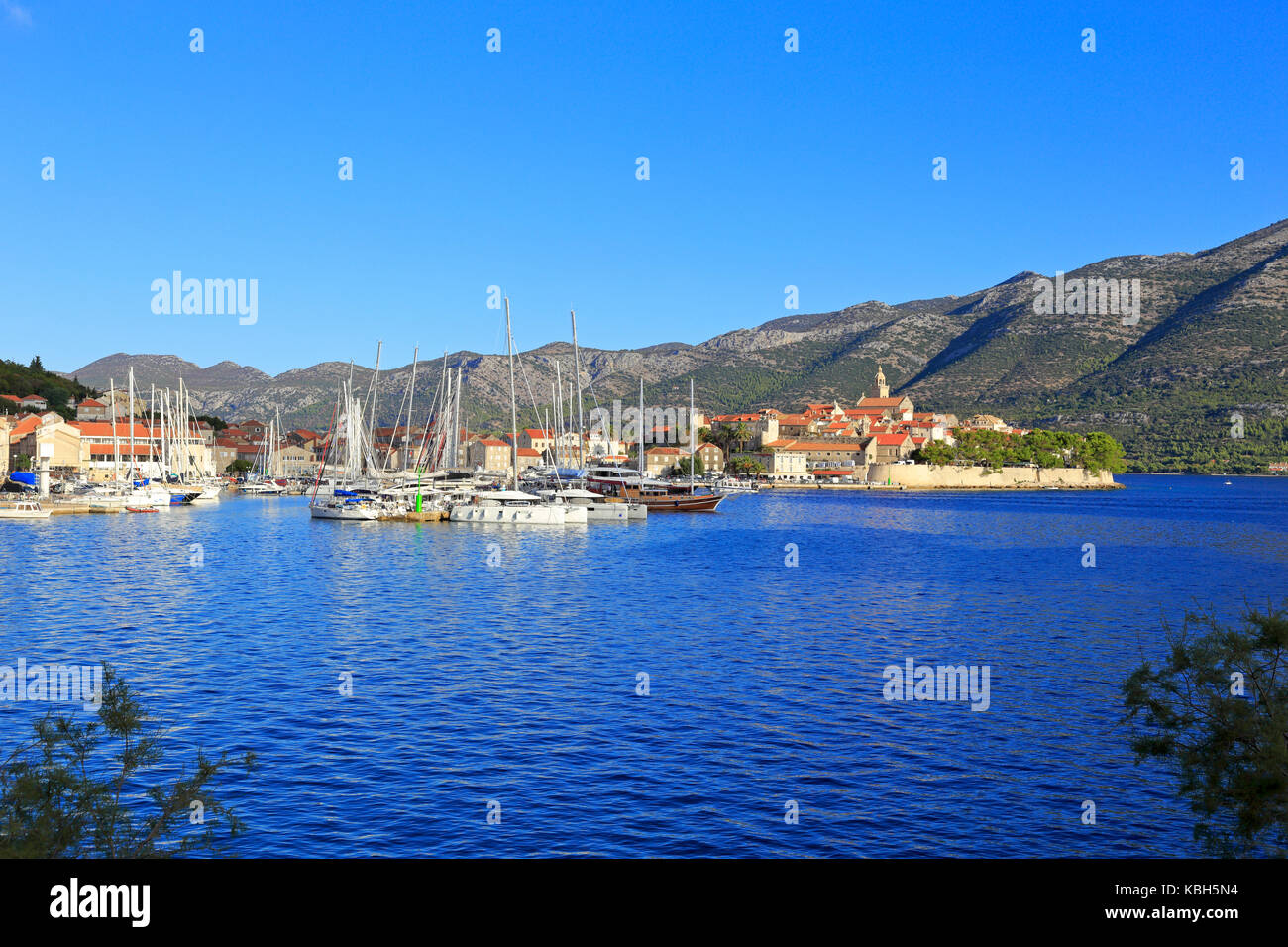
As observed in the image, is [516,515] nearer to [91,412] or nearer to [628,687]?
[628,687]

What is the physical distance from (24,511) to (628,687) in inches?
3021

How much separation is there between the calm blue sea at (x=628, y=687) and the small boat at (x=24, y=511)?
27.9 metres

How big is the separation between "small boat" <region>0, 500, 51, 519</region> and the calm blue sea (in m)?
27.9

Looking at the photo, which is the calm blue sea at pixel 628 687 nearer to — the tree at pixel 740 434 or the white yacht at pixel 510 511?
the white yacht at pixel 510 511

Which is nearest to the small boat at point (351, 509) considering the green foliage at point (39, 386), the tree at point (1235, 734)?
the tree at point (1235, 734)

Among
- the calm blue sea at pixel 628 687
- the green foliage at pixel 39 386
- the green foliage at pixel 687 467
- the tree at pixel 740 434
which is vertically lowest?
the calm blue sea at pixel 628 687

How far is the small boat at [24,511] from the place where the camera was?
80188 mm

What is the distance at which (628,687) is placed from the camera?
2369 centimetres

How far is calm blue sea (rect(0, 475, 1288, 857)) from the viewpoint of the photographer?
14.7m

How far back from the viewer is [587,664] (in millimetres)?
26266

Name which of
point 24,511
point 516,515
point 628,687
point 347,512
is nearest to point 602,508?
point 516,515

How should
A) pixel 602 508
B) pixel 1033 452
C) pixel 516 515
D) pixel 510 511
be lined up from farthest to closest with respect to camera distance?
1. pixel 1033 452
2. pixel 602 508
3. pixel 510 511
4. pixel 516 515
